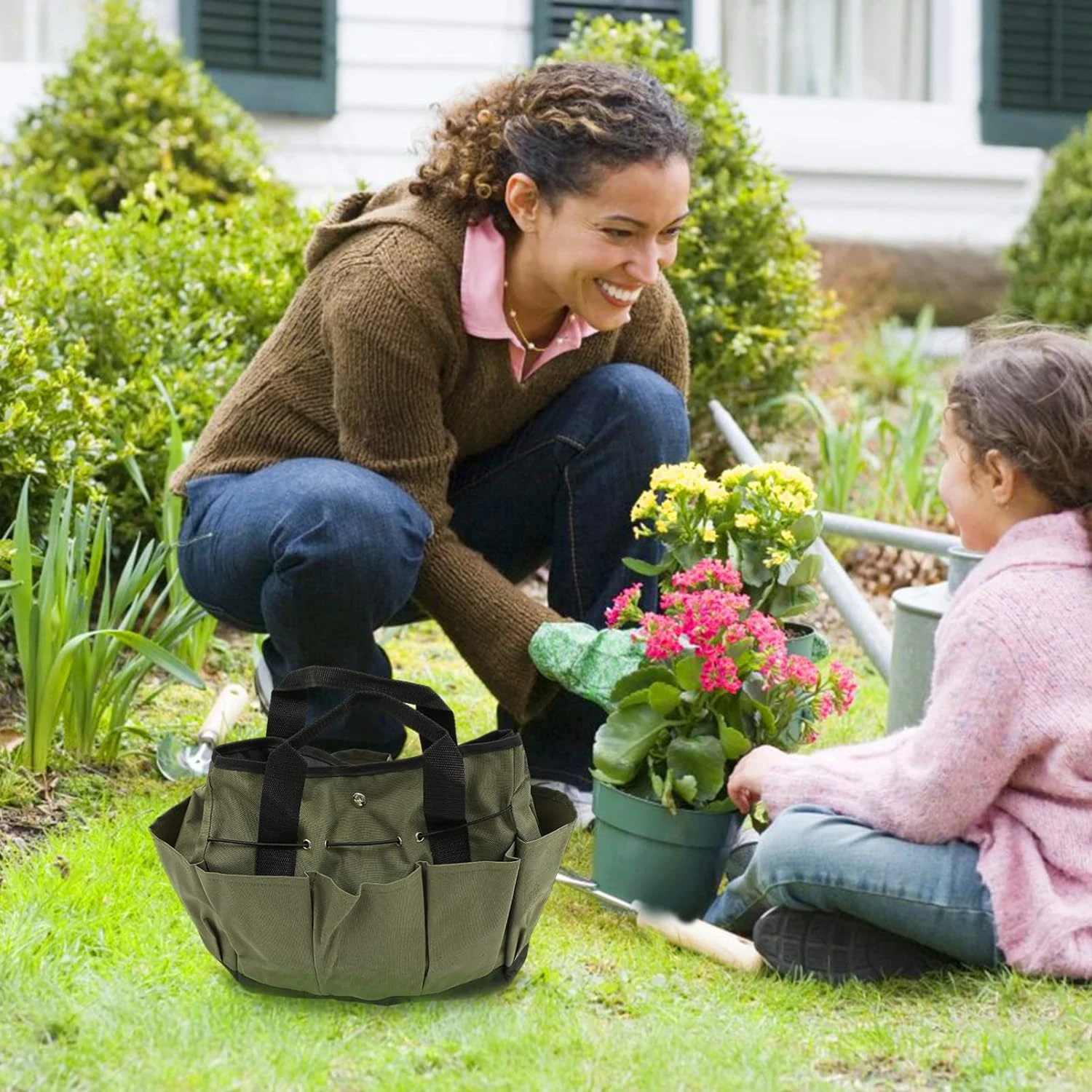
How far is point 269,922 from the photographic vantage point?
5.78 feet

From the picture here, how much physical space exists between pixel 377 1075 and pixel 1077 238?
17.8ft

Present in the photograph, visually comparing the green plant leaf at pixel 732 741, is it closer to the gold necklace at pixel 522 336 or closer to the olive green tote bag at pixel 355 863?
the olive green tote bag at pixel 355 863

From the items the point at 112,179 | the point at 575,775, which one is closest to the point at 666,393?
the point at 575,775

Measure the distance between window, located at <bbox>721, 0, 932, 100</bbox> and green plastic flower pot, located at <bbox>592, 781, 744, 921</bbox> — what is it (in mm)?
5421

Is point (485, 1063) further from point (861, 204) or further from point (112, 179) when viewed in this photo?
point (861, 204)

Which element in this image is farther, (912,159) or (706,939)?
(912,159)

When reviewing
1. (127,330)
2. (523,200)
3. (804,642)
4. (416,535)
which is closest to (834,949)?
(804,642)

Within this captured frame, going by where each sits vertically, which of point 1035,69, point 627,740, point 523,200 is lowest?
point 627,740

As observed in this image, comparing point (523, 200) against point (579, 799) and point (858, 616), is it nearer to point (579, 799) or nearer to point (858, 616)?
point (858, 616)

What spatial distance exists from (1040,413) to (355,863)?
99 cm

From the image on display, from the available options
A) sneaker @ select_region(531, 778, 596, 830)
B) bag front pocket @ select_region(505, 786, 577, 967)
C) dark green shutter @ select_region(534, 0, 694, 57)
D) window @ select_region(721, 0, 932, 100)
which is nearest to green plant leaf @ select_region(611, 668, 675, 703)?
bag front pocket @ select_region(505, 786, 577, 967)

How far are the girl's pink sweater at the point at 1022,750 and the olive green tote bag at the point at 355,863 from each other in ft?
1.62

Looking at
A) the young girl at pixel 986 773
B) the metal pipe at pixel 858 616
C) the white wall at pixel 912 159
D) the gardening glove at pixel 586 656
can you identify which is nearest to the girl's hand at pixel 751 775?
the young girl at pixel 986 773

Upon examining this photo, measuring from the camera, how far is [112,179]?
16.2 ft
